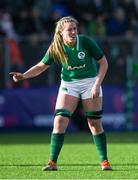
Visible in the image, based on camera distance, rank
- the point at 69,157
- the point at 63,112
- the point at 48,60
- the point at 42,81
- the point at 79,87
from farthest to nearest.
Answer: the point at 42,81 → the point at 69,157 → the point at 48,60 → the point at 79,87 → the point at 63,112

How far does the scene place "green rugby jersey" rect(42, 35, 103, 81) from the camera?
38.8 feet

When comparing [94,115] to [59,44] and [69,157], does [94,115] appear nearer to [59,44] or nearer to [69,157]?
[59,44]

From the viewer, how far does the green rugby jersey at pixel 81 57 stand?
38.8 ft

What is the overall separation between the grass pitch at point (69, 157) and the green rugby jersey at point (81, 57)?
1390 mm

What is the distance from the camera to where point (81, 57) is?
466 inches

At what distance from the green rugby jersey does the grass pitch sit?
4.56 feet

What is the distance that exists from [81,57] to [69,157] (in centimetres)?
288

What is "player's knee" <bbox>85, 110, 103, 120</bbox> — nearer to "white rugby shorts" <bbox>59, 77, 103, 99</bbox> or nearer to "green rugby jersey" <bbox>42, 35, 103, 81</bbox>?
"white rugby shorts" <bbox>59, 77, 103, 99</bbox>

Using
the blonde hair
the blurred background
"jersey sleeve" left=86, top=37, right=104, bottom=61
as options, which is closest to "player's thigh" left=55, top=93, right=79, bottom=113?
the blonde hair

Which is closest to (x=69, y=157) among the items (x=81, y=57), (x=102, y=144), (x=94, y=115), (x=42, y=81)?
(x=102, y=144)

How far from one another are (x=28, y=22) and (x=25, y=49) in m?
1.52

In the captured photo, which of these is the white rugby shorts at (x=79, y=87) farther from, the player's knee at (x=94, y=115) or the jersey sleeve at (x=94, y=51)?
the jersey sleeve at (x=94, y=51)

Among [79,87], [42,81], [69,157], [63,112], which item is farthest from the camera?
[42,81]

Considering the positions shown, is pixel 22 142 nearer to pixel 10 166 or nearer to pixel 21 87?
pixel 21 87
